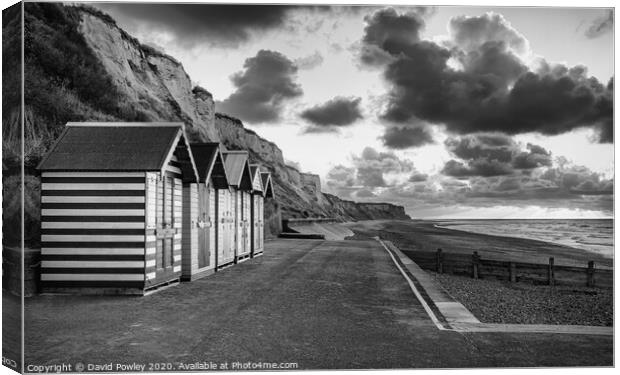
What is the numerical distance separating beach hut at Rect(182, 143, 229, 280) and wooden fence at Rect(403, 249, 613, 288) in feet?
45.1

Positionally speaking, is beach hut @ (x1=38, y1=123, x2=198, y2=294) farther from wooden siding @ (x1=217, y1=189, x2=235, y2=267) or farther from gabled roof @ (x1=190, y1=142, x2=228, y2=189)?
wooden siding @ (x1=217, y1=189, x2=235, y2=267)

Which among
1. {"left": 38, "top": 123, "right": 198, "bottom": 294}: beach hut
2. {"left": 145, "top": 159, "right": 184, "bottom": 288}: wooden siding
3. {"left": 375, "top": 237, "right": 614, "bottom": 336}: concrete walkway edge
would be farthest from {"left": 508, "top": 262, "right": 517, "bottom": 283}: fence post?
{"left": 38, "top": 123, "right": 198, "bottom": 294}: beach hut

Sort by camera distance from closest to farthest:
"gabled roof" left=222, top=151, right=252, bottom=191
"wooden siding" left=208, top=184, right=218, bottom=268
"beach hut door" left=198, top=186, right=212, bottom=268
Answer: "beach hut door" left=198, top=186, right=212, bottom=268 < "wooden siding" left=208, top=184, right=218, bottom=268 < "gabled roof" left=222, top=151, right=252, bottom=191

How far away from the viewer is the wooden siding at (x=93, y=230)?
44.9 ft

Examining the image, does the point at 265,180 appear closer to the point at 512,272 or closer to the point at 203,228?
the point at 203,228

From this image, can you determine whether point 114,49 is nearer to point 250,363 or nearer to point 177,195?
point 177,195

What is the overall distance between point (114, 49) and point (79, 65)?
15.6 m

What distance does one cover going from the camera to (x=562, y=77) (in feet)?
34.3

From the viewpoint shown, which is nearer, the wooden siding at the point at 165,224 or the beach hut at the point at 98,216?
the beach hut at the point at 98,216

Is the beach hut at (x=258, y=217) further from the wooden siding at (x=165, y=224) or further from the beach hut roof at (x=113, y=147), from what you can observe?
the beach hut roof at (x=113, y=147)

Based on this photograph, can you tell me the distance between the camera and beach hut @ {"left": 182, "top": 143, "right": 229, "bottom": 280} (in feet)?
56.4

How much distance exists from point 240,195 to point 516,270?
14250 millimetres

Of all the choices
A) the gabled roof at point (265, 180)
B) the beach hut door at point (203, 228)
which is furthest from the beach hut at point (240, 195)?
the beach hut door at point (203, 228)

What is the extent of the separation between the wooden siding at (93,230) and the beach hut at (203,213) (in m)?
3.30
